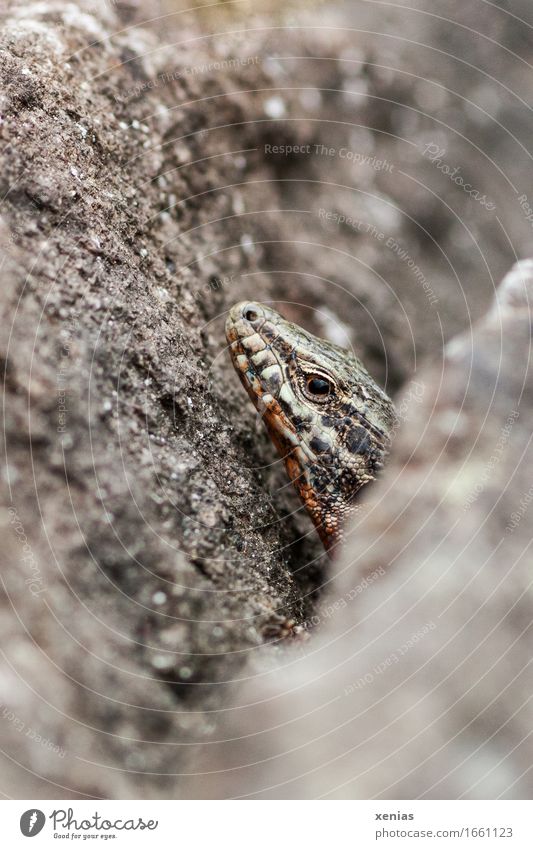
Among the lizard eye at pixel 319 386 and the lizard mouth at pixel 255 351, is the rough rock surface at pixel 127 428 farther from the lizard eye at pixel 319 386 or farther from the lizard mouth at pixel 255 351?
the lizard eye at pixel 319 386

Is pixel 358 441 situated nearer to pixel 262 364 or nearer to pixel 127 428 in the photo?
pixel 262 364

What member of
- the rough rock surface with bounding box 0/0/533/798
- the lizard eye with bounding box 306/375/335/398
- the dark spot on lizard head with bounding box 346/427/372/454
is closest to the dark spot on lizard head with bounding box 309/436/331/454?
the dark spot on lizard head with bounding box 346/427/372/454

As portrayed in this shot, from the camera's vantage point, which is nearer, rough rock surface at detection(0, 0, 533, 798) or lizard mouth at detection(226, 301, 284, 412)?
rough rock surface at detection(0, 0, 533, 798)

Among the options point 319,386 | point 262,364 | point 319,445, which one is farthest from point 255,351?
point 319,445

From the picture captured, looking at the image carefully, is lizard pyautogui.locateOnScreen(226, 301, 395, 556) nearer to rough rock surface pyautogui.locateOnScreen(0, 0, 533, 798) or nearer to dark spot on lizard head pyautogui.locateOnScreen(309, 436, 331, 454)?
dark spot on lizard head pyautogui.locateOnScreen(309, 436, 331, 454)

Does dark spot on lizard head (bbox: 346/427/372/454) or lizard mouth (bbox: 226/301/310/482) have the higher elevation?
lizard mouth (bbox: 226/301/310/482)
